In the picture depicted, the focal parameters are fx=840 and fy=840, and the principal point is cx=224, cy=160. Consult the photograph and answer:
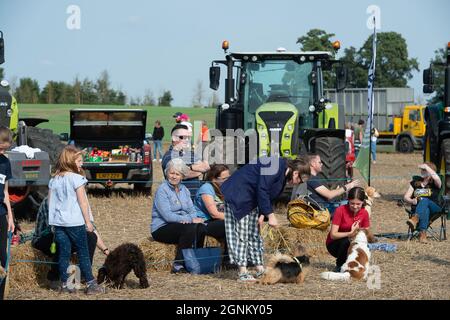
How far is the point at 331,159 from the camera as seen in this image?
1418cm

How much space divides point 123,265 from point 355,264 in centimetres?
238

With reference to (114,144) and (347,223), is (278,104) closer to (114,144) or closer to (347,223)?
(114,144)

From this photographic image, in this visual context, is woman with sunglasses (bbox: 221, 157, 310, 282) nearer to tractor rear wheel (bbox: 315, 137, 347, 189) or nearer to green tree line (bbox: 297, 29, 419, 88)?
tractor rear wheel (bbox: 315, 137, 347, 189)

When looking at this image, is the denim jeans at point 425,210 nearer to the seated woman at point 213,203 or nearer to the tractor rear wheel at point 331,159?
the tractor rear wheel at point 331,159

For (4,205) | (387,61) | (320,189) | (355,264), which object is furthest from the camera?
(387,61)

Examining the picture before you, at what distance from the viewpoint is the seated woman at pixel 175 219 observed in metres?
8.93

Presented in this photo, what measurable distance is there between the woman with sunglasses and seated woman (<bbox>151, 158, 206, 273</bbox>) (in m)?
0.46

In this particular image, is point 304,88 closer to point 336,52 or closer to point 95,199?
point 336,52

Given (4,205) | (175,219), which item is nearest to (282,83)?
(175,219)

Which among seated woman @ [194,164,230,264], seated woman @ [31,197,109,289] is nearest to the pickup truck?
seated woman @ [194,164,230,264]

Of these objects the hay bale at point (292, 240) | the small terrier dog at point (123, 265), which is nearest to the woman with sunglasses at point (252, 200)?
the small terrier dog at point (123, 265)

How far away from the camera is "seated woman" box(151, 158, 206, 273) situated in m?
8.93

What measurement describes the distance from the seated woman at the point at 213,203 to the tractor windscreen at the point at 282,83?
6024 mm

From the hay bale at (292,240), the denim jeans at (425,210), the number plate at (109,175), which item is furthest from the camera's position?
the number plate at (109,175)
